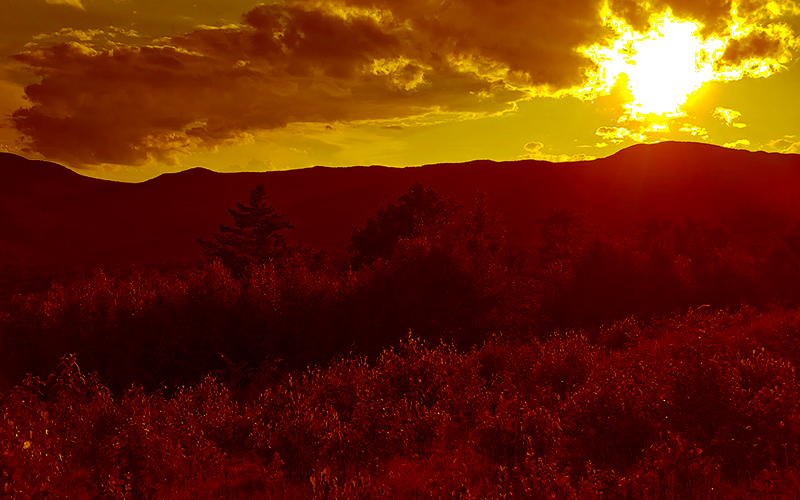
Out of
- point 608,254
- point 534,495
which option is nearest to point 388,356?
point 534,495

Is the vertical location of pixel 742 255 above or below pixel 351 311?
above

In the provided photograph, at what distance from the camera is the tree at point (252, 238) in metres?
47.0

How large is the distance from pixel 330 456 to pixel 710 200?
128388 millimetres

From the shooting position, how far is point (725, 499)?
694 centimetres

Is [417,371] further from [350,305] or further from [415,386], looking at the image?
[350,305]

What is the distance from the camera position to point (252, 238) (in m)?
48.8

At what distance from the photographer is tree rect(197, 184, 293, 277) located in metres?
47.0

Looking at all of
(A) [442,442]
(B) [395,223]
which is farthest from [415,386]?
(B) [395,223]

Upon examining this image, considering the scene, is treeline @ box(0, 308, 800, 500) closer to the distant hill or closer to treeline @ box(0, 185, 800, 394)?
treeline @ box(0, 185, 800, 394)

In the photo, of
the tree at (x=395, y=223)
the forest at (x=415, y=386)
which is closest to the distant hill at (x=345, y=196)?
the tree at (x=395, y=223)

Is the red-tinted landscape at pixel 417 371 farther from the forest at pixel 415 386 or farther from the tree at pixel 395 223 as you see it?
the tree at pixel 395 223

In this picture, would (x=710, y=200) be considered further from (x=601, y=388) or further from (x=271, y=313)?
(x=601, y=388)

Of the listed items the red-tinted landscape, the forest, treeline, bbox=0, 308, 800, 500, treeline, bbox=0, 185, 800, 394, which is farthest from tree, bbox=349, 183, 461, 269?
treeline, bbox=0, 308, 800, 500

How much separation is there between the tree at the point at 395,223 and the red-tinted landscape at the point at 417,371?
232mm
